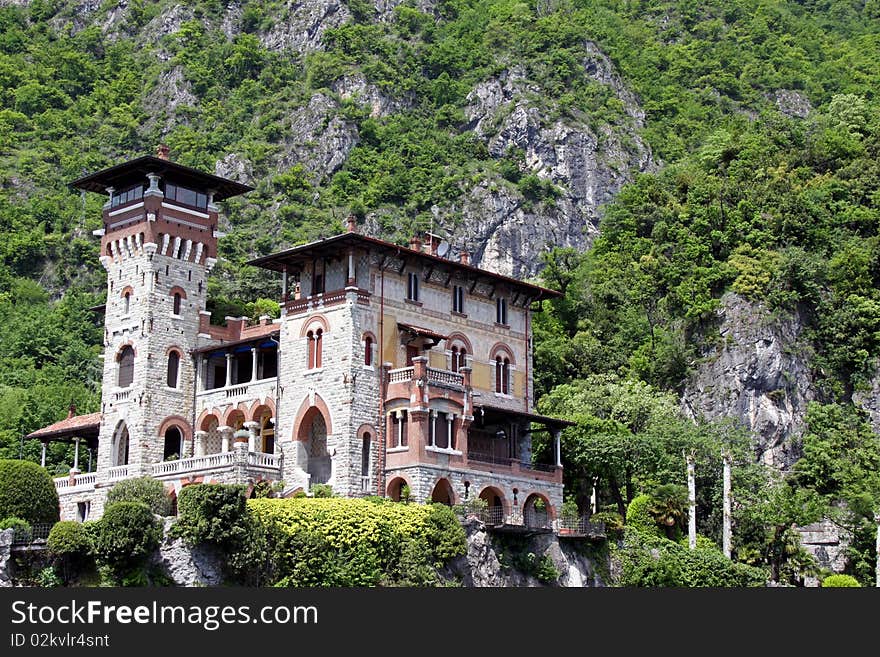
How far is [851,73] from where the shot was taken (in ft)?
465

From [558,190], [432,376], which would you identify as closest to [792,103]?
[558,190]

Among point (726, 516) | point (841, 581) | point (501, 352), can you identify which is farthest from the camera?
point (501, 352)

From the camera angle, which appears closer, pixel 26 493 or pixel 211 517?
pixel 211 517

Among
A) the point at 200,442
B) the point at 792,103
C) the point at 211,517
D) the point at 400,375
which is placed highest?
the point at 792,103

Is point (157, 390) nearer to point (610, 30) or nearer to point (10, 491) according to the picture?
point (10, 491)

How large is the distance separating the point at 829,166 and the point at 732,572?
4256 cm

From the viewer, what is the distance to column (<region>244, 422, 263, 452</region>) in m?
61.8

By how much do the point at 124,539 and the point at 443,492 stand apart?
16109 mm

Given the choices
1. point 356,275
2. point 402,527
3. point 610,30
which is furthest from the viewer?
point 610,30

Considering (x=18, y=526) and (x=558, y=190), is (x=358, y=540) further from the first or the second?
(x=558, y=190)

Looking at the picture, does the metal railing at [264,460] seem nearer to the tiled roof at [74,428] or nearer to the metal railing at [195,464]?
the metal railing at [195,464]

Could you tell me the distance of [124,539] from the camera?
163 ft

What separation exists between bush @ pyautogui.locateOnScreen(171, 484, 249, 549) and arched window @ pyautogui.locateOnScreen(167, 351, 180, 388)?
1694 cm

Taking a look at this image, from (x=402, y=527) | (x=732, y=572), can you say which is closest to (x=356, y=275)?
(x=402, y=527)
